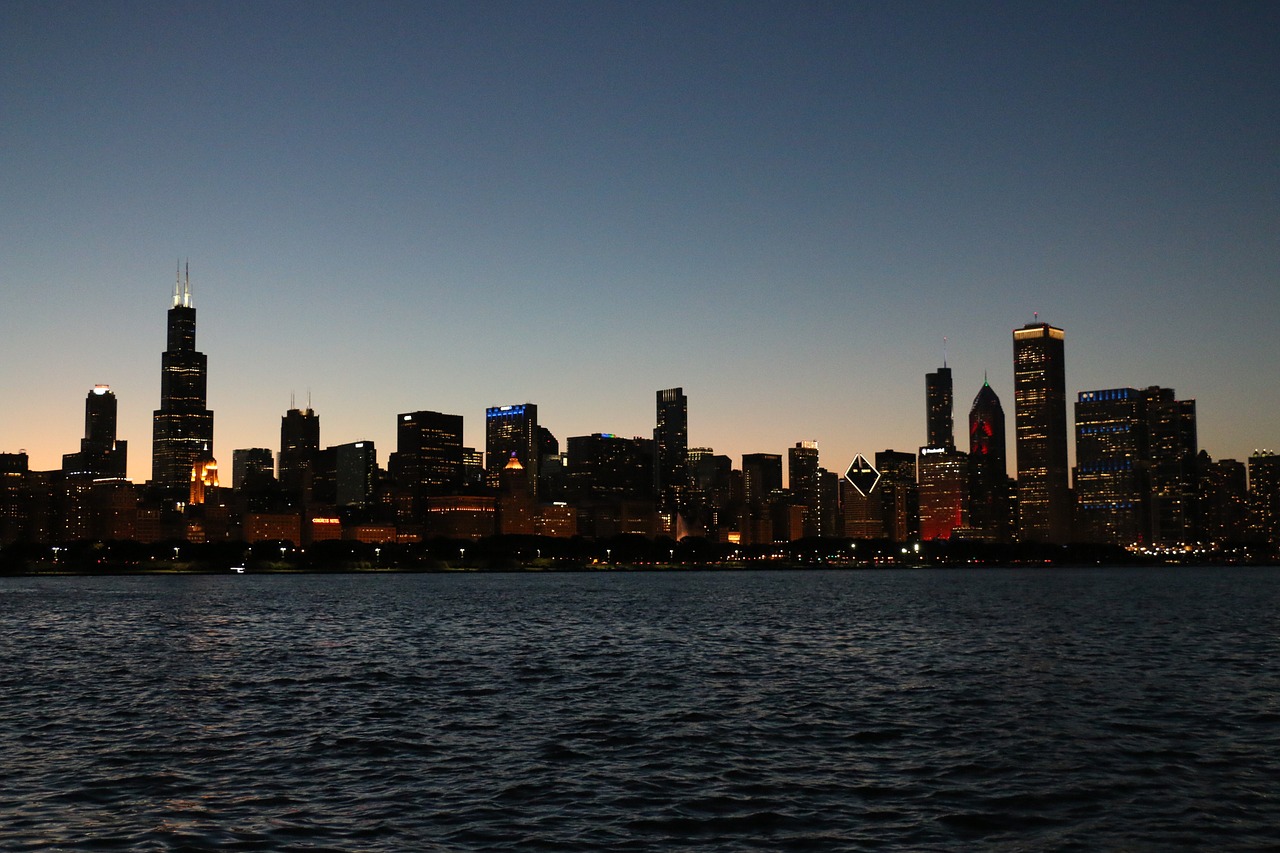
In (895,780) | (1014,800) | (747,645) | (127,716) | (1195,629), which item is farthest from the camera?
(1195,629)

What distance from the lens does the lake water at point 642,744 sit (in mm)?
25734

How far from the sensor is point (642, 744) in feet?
121

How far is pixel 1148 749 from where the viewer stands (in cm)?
3547

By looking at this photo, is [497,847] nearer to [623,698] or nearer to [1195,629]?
[623,698]

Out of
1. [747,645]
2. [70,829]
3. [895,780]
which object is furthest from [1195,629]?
[70,829]

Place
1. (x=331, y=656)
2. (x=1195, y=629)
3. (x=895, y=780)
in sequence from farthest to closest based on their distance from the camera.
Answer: (x=1195, y=629), (x=331, y=656), (x=895, y=780)

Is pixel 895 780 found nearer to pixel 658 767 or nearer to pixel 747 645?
pixel 658 767

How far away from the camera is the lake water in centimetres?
2573

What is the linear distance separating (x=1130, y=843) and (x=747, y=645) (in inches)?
2029

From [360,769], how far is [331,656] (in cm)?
3822

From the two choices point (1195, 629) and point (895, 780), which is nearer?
point (895, 780)

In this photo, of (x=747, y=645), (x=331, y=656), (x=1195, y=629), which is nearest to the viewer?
(x=331, y=656)

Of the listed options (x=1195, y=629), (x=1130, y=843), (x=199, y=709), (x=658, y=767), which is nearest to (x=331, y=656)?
(x=199, y=709)

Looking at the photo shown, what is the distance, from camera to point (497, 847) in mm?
24109
